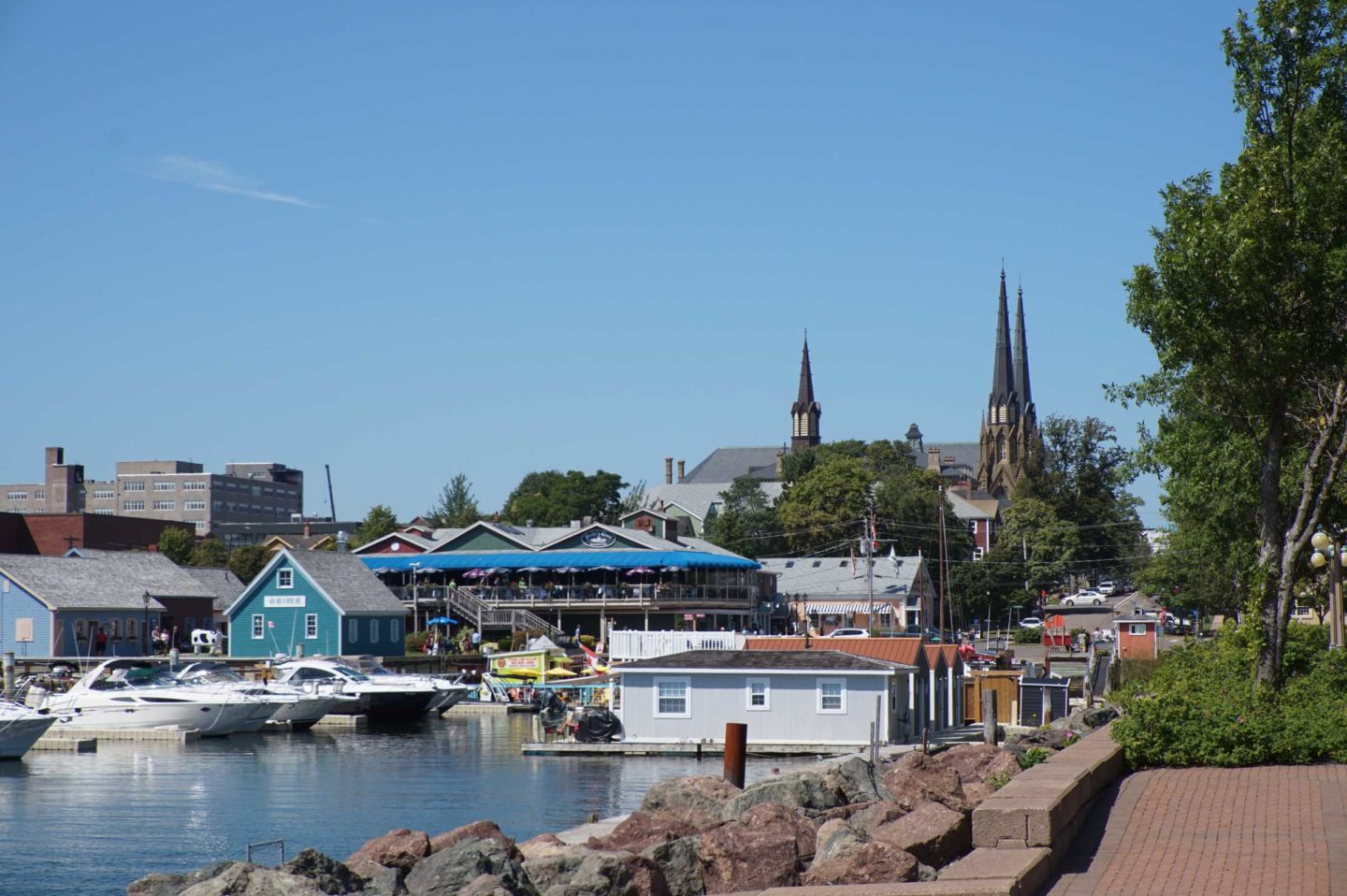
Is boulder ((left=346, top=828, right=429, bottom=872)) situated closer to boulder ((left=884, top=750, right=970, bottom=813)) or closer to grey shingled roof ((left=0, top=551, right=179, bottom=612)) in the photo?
boulder ((left=884, top=750, right=970, bottom=813))

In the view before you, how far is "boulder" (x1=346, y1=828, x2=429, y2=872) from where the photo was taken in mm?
21594

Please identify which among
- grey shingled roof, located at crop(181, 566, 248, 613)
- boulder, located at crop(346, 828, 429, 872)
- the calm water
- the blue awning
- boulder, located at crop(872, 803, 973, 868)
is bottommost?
the calm water

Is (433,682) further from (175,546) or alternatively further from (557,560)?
(175,546)

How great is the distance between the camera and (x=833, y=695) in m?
45.3

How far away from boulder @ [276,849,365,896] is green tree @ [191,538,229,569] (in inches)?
4083

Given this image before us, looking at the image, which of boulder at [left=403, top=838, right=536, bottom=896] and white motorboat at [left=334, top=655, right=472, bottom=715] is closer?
boulder at [left=403, top=838, right=536, bottom=896]

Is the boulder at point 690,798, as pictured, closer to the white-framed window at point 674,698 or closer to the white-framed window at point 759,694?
the white-framed window at point 759,694

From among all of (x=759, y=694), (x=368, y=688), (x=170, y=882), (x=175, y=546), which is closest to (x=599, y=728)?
(x=759, y=694)

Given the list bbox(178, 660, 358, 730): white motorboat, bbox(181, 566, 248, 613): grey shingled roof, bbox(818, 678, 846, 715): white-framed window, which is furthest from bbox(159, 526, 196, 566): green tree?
bbox(818, 678, 846, 715): white-framed window

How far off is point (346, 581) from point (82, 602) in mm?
12169

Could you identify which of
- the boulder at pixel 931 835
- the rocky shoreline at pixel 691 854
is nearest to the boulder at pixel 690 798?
the rocky shoreline at pixel 691 854

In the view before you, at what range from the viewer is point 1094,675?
5875 cm

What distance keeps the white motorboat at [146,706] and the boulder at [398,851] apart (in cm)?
3575

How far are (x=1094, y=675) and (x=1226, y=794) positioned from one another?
138ft
